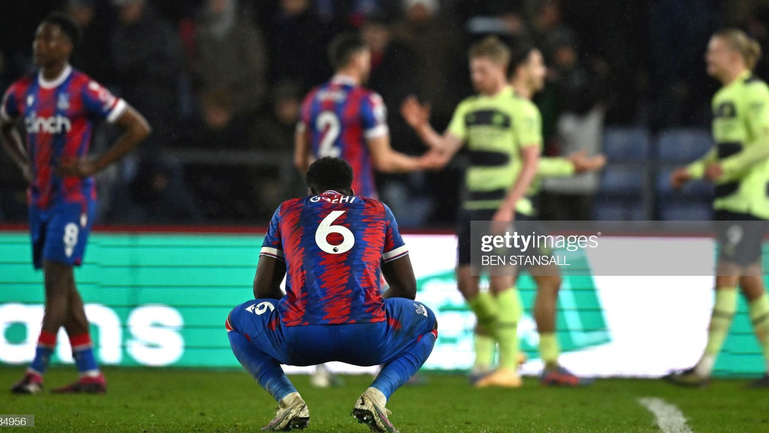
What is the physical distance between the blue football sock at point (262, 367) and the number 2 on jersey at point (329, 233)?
21.3 inches

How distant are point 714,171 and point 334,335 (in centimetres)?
447

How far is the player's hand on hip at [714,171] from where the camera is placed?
855 centimetres

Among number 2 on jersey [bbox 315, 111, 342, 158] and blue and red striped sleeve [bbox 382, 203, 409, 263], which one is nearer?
blue and red striped sleeve [bbox 382, 203, 409, 263]

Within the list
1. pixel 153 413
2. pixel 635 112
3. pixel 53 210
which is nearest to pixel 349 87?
pixel 53 210

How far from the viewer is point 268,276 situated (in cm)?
526

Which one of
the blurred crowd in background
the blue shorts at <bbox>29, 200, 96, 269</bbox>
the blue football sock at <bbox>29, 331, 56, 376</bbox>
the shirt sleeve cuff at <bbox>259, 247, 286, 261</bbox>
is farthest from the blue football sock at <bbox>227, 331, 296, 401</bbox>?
the blurred crowd in background

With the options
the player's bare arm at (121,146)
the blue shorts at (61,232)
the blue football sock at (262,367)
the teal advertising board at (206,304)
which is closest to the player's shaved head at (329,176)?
the blue football sock at (262,367)

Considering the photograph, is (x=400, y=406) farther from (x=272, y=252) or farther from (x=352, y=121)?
(x=352, y=121)

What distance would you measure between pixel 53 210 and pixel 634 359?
14.6ft

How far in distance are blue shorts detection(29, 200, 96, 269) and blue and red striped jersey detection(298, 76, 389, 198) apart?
68.2 inches

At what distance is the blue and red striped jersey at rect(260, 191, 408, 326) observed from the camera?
16.4 feet

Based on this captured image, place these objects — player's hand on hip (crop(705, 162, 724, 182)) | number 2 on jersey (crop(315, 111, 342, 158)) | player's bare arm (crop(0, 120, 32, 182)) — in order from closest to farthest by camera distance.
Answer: player's bare arm (crop(0, 120, 32, 182)) < number 2 on jersey (crop(315, 111, 342, 158)) < player's hand on hip (crop(705, 162, 724, 182))

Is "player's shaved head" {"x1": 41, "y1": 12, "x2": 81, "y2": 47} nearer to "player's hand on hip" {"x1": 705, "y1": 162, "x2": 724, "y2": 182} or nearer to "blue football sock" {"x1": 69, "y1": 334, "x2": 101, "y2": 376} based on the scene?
"blue football sock" {"x1": 69, "y1": 334, "x2": 101, "y2": 376}

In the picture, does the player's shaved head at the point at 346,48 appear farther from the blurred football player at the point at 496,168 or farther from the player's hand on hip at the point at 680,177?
the player's hand on hip at the point at 680,177
